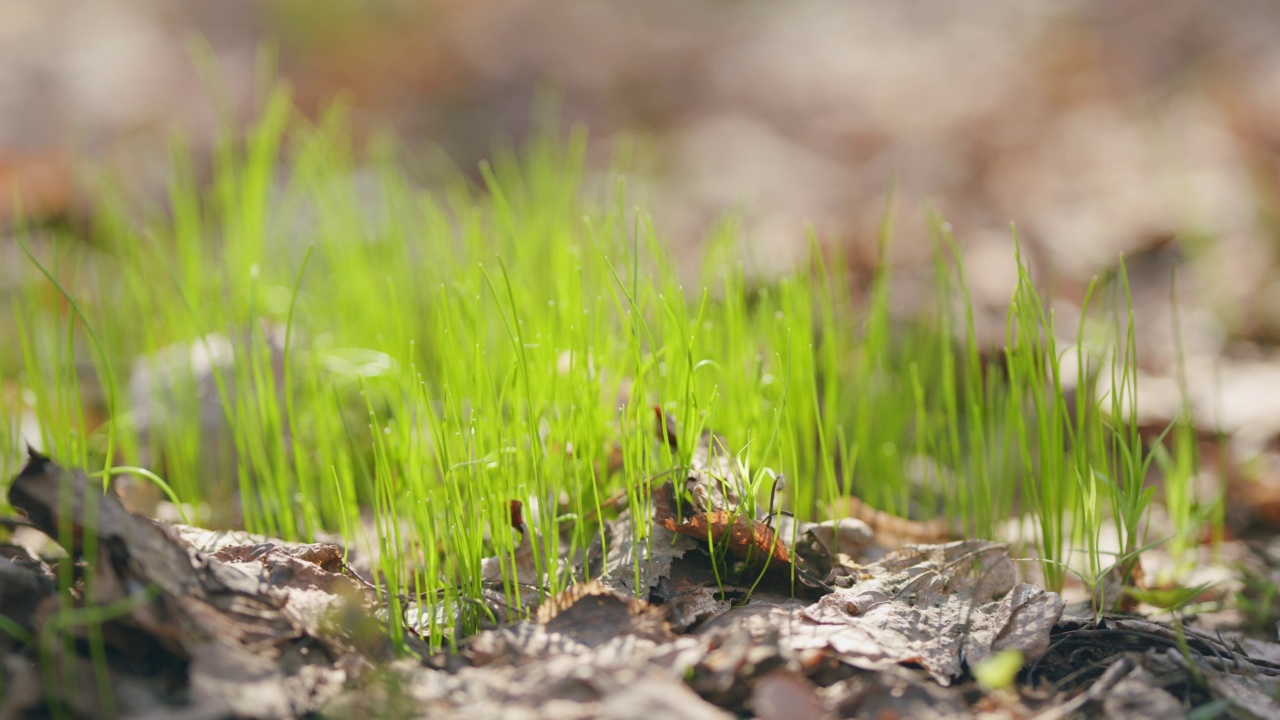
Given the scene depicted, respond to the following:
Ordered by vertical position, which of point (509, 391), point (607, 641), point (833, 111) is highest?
point (833, 111)

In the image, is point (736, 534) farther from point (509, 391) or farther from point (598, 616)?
point (509, 391)

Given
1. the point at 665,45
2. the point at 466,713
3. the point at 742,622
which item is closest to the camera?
the point at 466,713

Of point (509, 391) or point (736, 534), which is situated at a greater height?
point (509, 391)

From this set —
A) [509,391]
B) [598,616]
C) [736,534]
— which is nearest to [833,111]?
[509,391]

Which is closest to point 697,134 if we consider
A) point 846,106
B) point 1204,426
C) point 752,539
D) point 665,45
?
point 846,106

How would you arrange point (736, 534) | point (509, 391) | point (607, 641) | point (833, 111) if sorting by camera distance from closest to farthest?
point (607, 641), point (736, 534), point (509, 391), point (833, 111)

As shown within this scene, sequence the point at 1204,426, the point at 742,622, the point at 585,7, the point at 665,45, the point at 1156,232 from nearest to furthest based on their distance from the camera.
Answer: the point at 742,622 < the point at 1204,426 < the point at 1156,232 < the point at 665,45 < the point at 585,7

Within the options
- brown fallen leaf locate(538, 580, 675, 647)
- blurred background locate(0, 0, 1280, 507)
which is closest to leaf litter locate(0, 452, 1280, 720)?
brown fallen leaf locate(538, 580, 675, 647)

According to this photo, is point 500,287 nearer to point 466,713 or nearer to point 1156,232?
point 466,713
